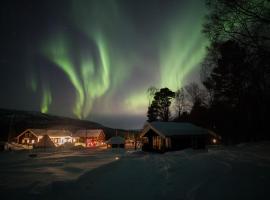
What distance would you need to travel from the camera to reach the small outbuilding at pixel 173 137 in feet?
103

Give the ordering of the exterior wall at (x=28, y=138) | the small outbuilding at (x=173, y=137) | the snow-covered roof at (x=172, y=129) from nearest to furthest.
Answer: the snow-covered roof at (x=172, y=129), the small outbuilding at (x=173, y=137), the exterior wall at (x=28, y=138)

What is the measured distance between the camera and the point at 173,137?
31.4 metres

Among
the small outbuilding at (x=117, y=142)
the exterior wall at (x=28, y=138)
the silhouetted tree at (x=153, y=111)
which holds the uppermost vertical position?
the silhouetted tree at (x=153, y=111)

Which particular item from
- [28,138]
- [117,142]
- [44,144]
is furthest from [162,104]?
[28,138]

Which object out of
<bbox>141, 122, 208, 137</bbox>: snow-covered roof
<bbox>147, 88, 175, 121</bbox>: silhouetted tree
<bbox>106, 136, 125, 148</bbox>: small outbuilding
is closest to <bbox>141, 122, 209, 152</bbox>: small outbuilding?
<bbox>141, 122, 208, 137</bbox>: snow-covered roof

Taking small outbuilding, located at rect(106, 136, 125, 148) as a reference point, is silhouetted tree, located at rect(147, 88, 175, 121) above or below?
above

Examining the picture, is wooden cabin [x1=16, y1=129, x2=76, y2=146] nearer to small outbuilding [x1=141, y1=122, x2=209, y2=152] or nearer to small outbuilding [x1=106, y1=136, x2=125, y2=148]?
small outbuilding [x1=106, y1=136, x2=125, y2=148]

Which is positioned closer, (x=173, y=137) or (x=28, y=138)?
Result: (x=173, y=137)

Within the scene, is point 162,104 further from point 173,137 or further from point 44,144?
point 44,144

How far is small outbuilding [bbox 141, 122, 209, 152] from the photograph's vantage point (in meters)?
31.2

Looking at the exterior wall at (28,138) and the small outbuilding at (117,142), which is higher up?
the exterior wall at (28,138)

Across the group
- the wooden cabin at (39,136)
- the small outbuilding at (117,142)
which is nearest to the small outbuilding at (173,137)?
the small outbuilding at (117,142)

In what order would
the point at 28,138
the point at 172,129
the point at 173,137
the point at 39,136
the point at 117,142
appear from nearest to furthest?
1. the point at 173,137
2. the point at 172,129
3. the point at 117,142
4. the point at 39,136
5. the point at 28,138

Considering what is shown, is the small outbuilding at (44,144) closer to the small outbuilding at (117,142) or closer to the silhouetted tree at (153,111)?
the small outbuilding at (117,142)
